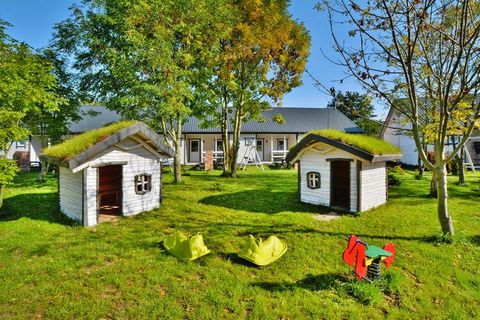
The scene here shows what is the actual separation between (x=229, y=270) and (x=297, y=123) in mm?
29941

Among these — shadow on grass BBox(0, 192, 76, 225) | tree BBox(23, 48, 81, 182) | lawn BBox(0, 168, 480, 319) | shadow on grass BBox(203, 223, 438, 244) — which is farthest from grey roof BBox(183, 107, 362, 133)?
shadow on grass BBox(203, 223, 438, 244)

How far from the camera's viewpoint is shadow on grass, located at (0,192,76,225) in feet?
33.2

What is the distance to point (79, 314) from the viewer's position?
15.9 ft

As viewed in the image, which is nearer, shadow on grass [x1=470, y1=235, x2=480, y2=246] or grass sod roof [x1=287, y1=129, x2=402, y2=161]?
shadow on grass [x1=470, y1=235, x2=480, y2=246]

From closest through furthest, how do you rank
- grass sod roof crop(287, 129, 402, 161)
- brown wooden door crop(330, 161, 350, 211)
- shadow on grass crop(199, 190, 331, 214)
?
grass sod roof crop(287, 129, 402, 161), shadow on grass crop(199, 190, 331, 214), brown wooden door crop(330, 161, 350, 211)

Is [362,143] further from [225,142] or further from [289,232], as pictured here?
[225,142]

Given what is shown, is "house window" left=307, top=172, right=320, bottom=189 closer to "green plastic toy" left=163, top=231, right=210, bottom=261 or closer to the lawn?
the lawn

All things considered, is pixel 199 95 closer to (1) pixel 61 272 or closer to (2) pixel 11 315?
(1) pixel 61 272

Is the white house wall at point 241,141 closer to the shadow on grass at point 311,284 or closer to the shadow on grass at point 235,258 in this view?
the shadow on grass at point 235,258

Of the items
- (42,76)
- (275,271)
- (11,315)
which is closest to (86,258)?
(11,315)

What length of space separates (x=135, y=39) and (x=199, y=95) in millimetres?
5172

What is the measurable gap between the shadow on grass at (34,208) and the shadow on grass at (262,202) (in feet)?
17.9

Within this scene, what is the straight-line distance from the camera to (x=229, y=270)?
6504mm

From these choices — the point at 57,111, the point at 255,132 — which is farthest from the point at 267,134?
the point at 57,111
